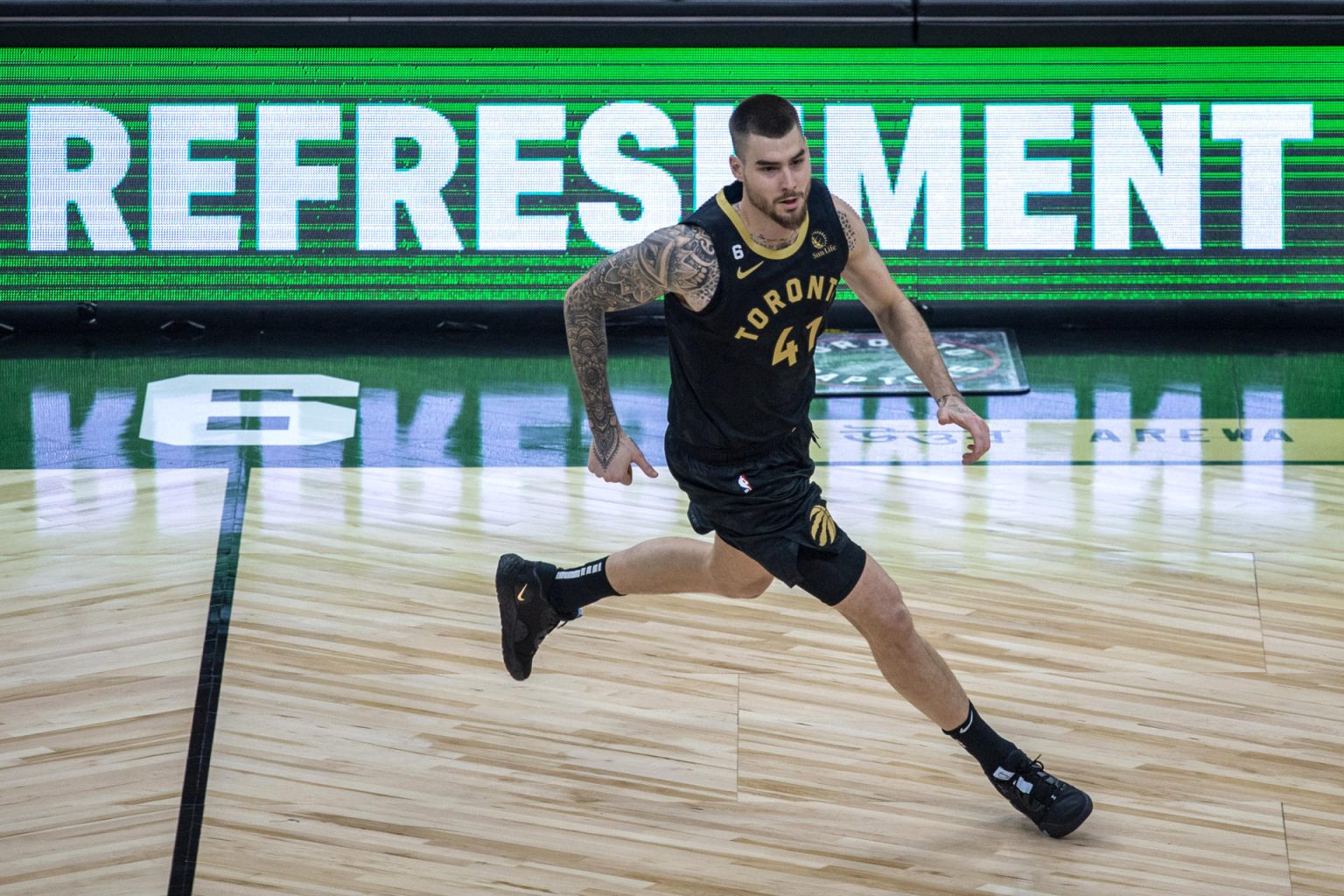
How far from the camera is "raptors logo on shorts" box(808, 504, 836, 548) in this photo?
11.2ft

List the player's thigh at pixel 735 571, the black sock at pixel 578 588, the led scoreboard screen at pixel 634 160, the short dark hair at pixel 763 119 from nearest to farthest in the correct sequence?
the short dark hair at pixel 763 119
the player's thigh at pixel 735 571
the black sock at pixel 578 588
the led scoreboard screen at pixel 634 160

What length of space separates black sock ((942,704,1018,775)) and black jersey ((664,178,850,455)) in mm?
678

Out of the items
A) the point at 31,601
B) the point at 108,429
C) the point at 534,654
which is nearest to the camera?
the point at 534,654

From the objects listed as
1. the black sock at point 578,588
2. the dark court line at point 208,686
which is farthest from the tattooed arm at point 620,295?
the dark court line at point 208,686

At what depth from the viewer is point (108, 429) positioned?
6.17 m

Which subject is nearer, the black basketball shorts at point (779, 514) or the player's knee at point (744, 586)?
the black basketball shorts at point (779, 514)

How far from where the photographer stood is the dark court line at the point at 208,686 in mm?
3348

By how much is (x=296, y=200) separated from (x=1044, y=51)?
3.07 meters

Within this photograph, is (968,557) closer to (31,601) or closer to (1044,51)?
(31,601)

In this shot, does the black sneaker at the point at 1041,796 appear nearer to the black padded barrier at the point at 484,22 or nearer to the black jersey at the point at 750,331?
the black jersey at the point at 750,331

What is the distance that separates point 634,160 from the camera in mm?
7160

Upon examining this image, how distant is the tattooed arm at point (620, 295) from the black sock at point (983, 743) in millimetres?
791

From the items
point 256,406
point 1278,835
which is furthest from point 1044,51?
point 1278,835

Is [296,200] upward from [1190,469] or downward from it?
upward
